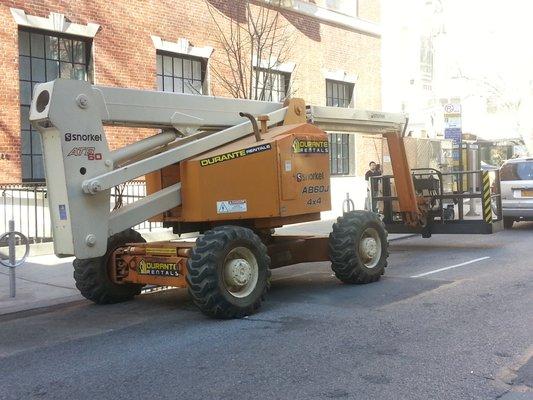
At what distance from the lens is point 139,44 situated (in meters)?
14.8

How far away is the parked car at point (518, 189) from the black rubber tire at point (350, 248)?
7.73 metres

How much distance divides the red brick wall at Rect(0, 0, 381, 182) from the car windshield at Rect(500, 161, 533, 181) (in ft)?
21.4

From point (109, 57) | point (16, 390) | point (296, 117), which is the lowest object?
point (16, 390)

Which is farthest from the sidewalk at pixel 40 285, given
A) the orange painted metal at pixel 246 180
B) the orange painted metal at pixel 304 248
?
the orange painted metal at pixel 304 248

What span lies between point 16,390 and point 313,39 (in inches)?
660

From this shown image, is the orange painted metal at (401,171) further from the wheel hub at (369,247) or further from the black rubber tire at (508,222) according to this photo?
the black rubber tire at (508,222)

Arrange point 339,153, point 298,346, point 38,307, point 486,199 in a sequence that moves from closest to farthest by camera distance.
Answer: point 298,346, point 38,307, point 486,199, point 339,153

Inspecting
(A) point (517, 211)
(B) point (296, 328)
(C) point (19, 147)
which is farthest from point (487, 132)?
(B) point (296, 328)

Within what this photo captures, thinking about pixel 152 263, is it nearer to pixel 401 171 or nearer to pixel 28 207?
pixel 401 171

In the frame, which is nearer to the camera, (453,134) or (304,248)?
(304,248)

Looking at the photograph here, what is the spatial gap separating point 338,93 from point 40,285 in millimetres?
14350

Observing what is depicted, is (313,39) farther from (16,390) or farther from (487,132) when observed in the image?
(487,132)

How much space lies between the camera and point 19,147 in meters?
12.5

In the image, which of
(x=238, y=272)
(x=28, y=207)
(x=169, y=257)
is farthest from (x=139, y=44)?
(x=238, y=272)
